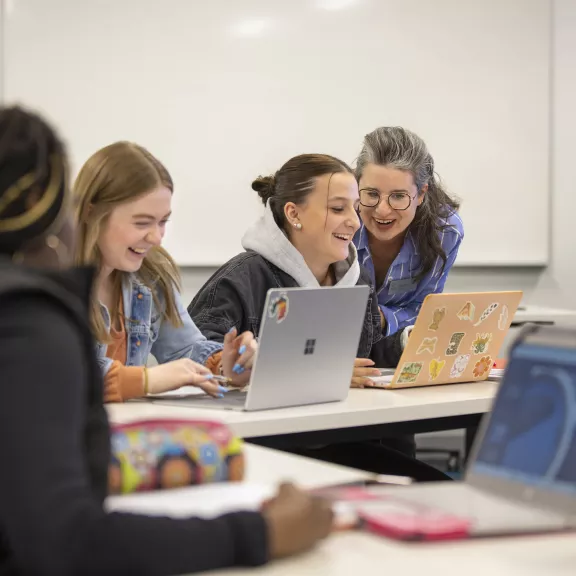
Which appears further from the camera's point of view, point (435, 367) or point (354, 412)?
point (435, 367)

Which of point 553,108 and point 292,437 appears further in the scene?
point 553,108

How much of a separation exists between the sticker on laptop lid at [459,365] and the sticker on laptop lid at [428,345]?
4.2 inches

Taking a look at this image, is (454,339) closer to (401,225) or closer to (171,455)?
(401,225)

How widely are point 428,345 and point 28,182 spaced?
4.61 ft

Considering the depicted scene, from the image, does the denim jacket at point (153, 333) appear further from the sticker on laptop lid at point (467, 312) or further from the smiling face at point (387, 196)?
the smiling face at point (387, 196)

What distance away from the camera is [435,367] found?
7.18 ft

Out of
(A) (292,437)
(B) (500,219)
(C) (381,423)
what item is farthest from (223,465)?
(B) (500,219)

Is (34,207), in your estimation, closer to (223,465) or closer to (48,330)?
(48,330)

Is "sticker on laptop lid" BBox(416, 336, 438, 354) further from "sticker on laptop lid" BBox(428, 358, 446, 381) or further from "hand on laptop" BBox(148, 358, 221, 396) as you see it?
"hand on laptop" BBox(148, 358, 221, 396)

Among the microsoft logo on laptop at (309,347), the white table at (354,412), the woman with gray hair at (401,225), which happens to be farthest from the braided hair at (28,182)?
the woman with gray hair at (401,225)

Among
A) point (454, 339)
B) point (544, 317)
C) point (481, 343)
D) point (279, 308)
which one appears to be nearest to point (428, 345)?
point (454, 339)

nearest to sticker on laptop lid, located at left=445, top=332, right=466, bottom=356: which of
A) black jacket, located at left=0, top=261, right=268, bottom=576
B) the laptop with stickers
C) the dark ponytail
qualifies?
the laptop with stickers

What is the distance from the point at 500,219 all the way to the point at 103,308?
9.18ft

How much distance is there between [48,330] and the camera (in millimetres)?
782
